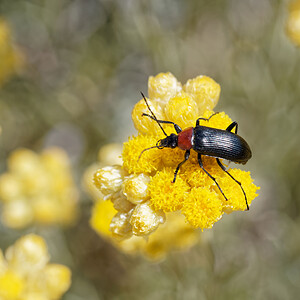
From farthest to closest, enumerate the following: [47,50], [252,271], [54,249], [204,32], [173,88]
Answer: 1. [47,50]
2. [204,32]
3. [54,249]
4. [252,271]
5. [173,88]

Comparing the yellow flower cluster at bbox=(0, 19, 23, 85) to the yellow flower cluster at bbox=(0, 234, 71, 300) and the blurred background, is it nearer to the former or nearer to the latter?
the blurred background

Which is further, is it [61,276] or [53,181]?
Answer: [53,181]

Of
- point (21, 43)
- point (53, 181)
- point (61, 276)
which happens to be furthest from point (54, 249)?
point (21, 43)

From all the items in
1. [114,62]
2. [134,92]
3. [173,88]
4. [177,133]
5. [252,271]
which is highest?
[114,62]

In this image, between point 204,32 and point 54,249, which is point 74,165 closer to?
point 54,249

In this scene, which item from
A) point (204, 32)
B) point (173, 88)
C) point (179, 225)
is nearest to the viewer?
point (173, 88)

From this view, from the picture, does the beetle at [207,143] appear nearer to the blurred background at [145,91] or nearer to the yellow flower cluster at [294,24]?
the blurred background at [145,91]
